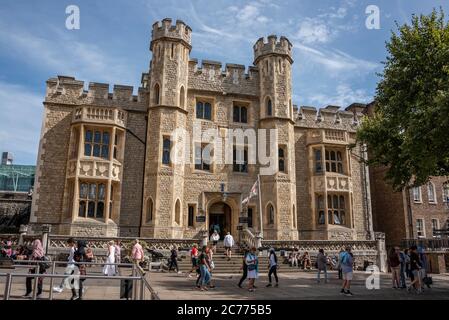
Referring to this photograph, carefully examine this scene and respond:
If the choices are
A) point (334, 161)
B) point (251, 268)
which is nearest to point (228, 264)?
point (251, 268)

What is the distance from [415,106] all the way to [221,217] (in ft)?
45.3

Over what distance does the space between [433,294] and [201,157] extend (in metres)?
14.5

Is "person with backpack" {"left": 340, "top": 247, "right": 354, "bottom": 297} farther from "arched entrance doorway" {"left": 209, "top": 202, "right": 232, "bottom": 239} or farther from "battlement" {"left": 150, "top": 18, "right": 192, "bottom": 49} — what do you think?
"battlement" {"left": 150, "top": 18, "right": 192, "bottom": 49}

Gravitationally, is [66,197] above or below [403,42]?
below

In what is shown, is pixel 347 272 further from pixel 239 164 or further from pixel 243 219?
pixel 239 164

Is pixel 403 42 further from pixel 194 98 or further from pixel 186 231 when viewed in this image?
pixel 186 231

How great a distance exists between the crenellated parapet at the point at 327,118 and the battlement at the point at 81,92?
10939 mm

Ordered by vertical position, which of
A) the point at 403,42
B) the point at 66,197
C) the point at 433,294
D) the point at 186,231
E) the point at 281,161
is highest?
the point at 403,42

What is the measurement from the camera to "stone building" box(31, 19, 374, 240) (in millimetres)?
20953

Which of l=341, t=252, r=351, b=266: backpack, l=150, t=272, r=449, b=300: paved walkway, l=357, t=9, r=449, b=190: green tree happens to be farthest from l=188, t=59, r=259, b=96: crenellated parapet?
l=341, t=252, r=351, b=266: backpack

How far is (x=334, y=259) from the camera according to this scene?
69.4ft

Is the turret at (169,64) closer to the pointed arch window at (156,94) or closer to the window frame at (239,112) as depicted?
the pointed arch window at (156,94)

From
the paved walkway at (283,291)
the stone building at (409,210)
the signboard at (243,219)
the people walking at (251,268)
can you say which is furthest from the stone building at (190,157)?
the people walking at (251,268)
